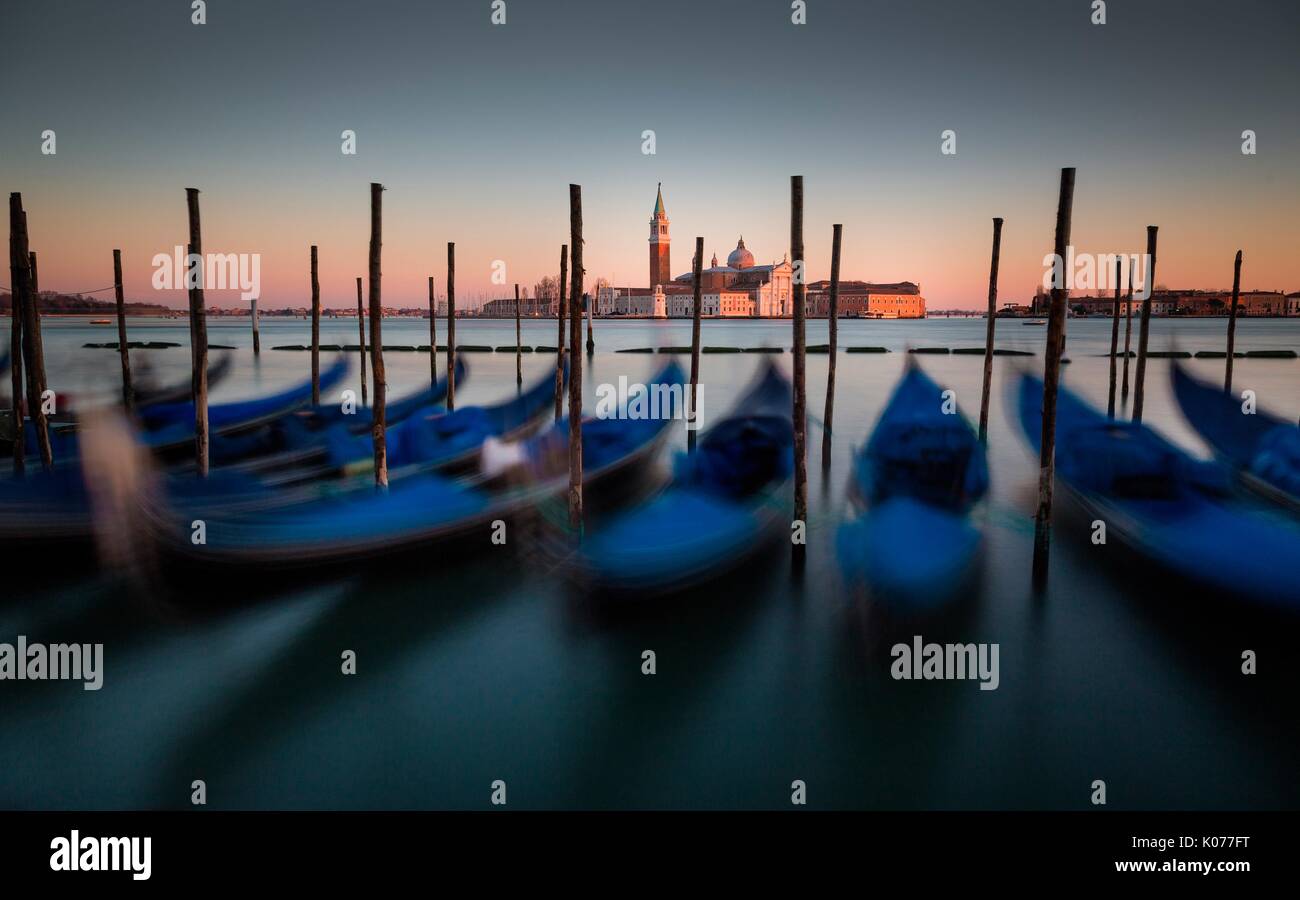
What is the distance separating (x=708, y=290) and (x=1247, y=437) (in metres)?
93.9

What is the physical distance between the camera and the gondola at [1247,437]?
9.15 metres

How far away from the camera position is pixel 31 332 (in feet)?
28.8

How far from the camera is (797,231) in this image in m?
7.21

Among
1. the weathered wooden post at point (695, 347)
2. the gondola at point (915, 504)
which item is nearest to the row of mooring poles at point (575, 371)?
the gondola at point (915, 504)

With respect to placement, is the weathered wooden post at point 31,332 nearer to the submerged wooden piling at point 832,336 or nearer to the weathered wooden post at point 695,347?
the weathered wooden post at point 695,347

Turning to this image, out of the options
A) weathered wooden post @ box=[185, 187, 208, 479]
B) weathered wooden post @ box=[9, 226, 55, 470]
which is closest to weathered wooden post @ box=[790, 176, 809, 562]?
weathered wooden post @ box=[185, 187, 208, 479]

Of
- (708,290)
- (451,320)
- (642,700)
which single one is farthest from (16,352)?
(708,290)

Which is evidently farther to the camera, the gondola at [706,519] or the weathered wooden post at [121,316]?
the weathered wooden post at [121,316]

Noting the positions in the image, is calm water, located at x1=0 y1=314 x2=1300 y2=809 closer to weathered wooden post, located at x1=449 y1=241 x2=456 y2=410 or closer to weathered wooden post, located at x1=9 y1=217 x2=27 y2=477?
weathered wooden post, located at x1=9 y1=217 x2=27 y2=477

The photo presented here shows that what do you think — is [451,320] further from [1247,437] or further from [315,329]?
[1247,437]

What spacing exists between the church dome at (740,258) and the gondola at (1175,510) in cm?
9989

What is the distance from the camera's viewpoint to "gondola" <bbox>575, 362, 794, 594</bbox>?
268 inches

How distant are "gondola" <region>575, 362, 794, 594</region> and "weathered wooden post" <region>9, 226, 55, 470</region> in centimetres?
664
